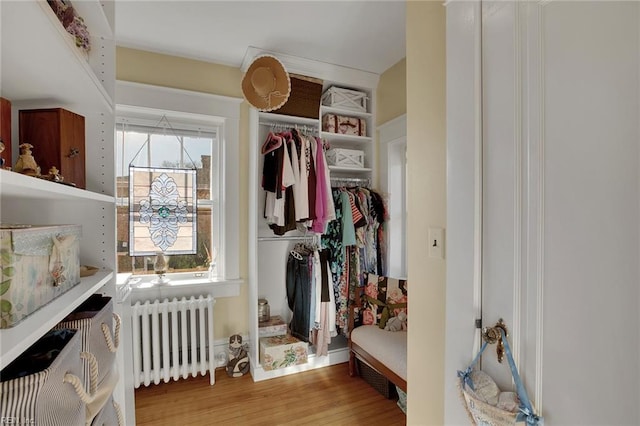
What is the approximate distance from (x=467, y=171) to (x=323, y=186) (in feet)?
5.00

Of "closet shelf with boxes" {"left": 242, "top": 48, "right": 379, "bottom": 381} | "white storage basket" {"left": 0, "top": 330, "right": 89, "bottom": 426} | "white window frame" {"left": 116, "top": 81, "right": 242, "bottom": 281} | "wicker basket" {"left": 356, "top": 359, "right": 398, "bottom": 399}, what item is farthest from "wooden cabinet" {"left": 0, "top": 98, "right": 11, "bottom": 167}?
"wicker basket" {"left": 356, "top": 359, "right": 398, "bottom": 399}

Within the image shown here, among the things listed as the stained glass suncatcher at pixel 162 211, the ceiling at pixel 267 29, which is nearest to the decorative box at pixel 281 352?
the stained glass suncatcher at pixel 162 211

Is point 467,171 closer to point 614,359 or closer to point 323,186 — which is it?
point 614,359


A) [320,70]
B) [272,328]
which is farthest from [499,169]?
[272,328]

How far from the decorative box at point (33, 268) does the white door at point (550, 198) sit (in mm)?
1132

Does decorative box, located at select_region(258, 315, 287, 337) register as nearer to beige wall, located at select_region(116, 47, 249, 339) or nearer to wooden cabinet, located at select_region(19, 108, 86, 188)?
beige wall, located at select_region(116, 47, 249, 339)

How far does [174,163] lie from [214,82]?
78 cm

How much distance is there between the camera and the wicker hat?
219cm

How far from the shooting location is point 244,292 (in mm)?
2592

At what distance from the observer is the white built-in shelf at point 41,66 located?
1.85ft

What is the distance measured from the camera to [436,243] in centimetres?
109

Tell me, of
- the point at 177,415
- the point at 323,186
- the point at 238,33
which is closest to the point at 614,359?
the point at 323,186

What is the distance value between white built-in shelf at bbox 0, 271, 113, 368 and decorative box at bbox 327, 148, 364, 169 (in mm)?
2054

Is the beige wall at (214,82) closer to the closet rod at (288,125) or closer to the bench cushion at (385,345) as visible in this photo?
the closet rod at (288,125)
